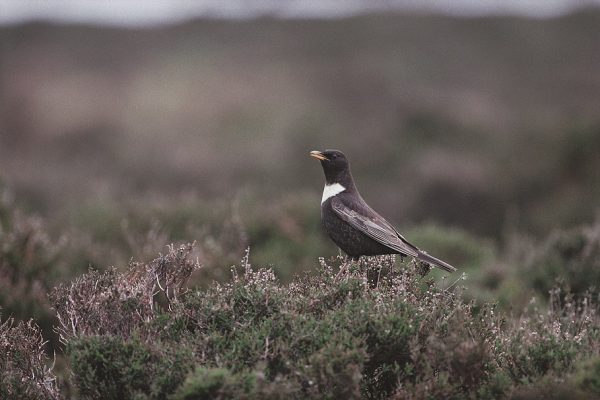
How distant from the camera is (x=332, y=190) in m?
6.94

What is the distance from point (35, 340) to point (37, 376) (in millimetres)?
233

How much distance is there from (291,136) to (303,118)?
1268mm

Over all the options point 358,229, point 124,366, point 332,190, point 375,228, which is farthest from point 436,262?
point 124,366

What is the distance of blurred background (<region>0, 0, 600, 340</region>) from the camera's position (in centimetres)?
1032

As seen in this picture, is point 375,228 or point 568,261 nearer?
point 375,228

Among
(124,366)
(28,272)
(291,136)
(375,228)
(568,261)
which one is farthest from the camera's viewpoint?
(291,136)

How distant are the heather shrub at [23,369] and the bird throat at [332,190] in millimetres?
2803

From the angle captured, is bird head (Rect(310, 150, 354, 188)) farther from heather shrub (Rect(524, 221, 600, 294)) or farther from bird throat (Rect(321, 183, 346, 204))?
heather shrub (Rect(524, 221, 600, 294))

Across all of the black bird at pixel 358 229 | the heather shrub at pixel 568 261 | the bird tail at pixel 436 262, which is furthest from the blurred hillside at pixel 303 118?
the bird tail at pixel 436 262

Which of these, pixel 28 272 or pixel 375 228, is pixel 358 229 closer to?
pixel 375 228

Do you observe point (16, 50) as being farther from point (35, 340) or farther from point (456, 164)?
point (35, 340)

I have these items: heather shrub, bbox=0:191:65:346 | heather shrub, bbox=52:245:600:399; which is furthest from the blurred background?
heather shrub, bbox=52:245:600:399

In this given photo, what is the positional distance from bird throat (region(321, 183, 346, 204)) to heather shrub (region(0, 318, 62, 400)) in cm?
280

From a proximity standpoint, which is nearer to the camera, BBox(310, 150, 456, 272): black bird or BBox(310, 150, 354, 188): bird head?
BBox(310, 150, 456, 272): black bird
